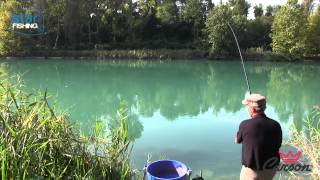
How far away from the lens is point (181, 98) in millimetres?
13758

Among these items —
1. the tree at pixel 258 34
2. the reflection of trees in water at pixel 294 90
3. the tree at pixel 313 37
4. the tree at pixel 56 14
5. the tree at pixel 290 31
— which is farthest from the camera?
the tree at pixel 258 34

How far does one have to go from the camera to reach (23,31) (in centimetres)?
2719

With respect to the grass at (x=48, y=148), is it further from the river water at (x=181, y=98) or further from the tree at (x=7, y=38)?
the tree at (x=7, y=38)

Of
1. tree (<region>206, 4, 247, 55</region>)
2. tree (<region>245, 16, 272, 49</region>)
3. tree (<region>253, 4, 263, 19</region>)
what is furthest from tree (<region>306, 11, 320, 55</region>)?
tree (<region>253, 4, 263, 19</region>)

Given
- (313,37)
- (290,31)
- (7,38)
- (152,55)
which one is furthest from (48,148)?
(313,37)

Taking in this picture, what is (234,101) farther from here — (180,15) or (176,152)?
(180,15)

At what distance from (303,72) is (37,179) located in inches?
758

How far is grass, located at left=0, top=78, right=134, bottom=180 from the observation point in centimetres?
292

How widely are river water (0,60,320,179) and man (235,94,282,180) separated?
7.75 feet

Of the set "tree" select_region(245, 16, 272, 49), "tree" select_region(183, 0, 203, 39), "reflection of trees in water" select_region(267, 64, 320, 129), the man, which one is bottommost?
"reflection of trees in water" select_region(267, 64, 320, 129)

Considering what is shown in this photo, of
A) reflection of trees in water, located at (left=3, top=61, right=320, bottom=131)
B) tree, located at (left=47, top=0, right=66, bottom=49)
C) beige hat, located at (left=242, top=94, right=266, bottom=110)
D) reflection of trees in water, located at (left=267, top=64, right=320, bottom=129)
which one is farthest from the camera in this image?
tree, located at (left=47, top=0, right=66, bottom=49)

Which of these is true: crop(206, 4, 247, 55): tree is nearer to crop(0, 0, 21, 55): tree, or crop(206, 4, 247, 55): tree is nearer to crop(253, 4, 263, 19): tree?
crop(253, 4, 263, 19): tree

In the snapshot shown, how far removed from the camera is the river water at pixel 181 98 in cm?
692

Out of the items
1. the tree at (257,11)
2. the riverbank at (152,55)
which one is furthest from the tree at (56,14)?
the tree at (257,11)
